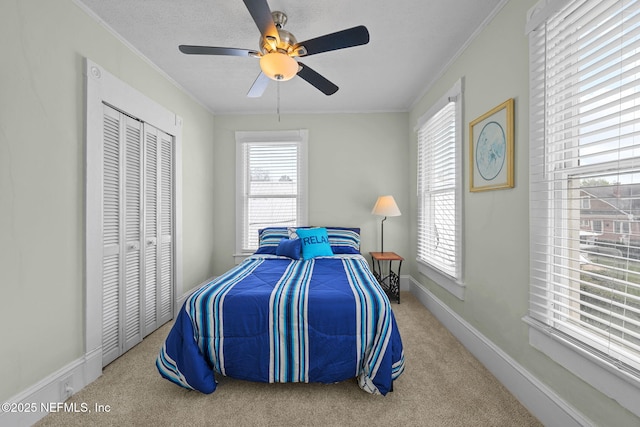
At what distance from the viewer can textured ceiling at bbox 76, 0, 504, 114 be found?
6.59ft

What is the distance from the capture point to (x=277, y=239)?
142 inches

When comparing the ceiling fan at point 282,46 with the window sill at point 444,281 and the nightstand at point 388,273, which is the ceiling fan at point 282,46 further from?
the nightstand at point 388,273

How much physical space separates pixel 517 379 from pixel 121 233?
3.03m

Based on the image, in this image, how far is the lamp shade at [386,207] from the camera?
3637mm

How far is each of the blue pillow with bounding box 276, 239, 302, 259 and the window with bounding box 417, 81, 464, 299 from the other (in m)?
1.50

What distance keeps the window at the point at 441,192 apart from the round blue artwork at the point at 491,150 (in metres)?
0.32

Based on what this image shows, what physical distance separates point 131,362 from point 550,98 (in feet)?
11.0

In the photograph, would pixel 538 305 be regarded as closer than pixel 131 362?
Yes

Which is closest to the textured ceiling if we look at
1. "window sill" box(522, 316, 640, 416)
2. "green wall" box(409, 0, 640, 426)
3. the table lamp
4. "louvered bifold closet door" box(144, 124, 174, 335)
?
"green wall" box(409, 0, 640, 426)

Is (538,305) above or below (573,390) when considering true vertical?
above

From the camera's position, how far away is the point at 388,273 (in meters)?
4.05

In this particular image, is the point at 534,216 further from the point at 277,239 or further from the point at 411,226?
the point at 277,239

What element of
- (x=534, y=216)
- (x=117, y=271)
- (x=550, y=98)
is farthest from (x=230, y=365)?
(x=550, y=98)

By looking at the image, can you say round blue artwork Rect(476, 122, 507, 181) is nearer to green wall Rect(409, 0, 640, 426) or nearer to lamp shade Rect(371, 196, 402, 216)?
green wall Rect(409, 0, 640, 426)
